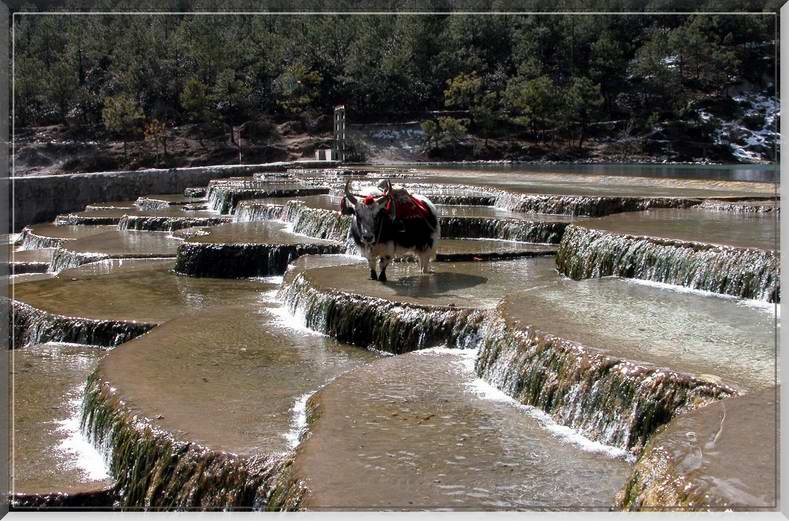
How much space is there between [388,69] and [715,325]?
50347mm

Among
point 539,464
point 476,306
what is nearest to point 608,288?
point 476,306

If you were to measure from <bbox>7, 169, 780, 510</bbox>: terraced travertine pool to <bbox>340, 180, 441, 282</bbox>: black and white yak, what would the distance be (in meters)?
0.36

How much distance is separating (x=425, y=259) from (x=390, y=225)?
875mm

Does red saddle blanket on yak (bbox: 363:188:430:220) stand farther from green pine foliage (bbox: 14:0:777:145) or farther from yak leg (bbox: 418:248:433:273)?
green pine foliage (bbox: 14:0:777:145)

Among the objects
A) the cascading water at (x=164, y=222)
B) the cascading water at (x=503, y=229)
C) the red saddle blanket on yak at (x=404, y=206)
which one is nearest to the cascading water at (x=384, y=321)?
the red saddle blanket on yak at (x=404, y=206)

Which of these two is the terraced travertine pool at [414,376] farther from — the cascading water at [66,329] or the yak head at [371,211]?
the yak head at [371,211]

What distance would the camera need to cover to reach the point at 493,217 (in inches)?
644

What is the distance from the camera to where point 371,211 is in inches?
423

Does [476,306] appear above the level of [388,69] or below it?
below

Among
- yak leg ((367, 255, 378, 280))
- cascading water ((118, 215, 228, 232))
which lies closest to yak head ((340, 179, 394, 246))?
yak leg ((367, 255, 378, 280))

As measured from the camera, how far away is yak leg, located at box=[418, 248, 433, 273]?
38.4 feet

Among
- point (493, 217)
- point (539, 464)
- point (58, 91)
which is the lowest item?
point (539, 464)

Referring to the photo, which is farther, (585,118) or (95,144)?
(585,118)

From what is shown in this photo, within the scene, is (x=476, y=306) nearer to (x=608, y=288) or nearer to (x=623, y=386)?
(x=608, y=288)
